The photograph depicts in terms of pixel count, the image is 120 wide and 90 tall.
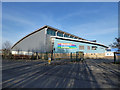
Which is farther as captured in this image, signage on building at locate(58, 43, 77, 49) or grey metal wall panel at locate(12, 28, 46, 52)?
grey metal wall panel at locate(12, 28, 46, 52)

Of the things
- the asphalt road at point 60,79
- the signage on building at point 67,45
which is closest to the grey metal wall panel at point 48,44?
the signage on building at point 67,45

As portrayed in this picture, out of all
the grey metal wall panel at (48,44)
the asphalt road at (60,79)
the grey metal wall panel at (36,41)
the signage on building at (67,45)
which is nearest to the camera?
the asphalt road at (60,79)

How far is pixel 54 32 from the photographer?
95.0ft

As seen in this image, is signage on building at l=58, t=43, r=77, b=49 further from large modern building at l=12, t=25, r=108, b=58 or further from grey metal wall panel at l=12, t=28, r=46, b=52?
grey metal wall panel at l=12, t=28, r=46, b=52

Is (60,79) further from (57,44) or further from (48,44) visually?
(48,44)

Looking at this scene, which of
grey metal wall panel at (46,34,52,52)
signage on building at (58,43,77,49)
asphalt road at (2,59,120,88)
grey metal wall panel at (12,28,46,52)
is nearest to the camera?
asphalt road at (2,59,120,88)

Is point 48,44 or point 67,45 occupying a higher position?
point 48,44

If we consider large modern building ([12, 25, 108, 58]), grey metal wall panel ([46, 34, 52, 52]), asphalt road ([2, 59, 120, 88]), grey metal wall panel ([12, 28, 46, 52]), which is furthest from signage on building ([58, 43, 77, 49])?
asphalt road ([2, 59, 120, 88])

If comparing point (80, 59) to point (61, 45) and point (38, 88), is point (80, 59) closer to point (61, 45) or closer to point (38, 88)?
point (61, 45)

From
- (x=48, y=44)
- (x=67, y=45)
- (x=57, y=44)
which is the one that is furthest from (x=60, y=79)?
(x=48, y=44)

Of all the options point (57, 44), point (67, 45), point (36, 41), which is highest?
point (36, 41)

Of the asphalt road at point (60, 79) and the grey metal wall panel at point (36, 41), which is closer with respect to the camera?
the asphalt road at point (60, 79)

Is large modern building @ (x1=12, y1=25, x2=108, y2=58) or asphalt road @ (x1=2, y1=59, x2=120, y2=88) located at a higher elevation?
large modern building @ (x1=12, y1=25, x2=108, y2=58)

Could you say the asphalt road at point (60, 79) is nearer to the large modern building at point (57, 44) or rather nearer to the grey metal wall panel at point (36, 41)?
the large modern building at point (57, 44)
